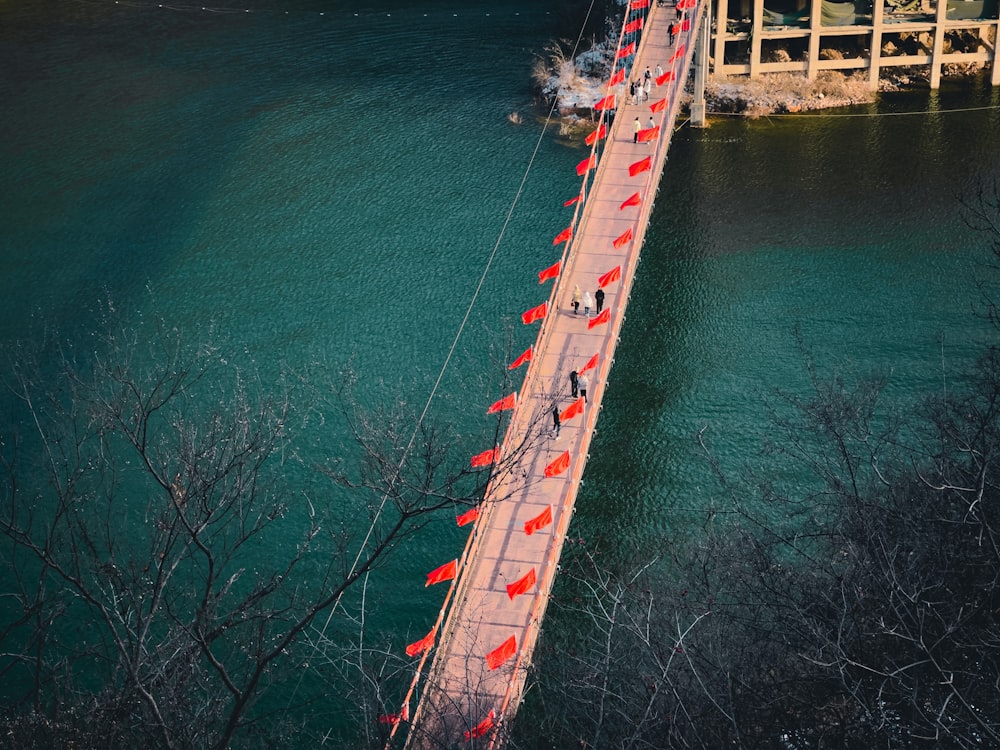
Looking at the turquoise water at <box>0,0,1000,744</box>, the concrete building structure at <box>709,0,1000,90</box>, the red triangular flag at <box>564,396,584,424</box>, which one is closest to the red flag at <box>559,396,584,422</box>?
the red triangular flag at <box>564,396,584,424</box>

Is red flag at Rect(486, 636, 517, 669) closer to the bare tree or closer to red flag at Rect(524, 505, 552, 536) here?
the bare tree

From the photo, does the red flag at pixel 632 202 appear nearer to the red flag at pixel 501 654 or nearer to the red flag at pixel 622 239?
the red flag at pixel 622 239

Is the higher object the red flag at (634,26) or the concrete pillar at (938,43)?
the red flag at (634,26)

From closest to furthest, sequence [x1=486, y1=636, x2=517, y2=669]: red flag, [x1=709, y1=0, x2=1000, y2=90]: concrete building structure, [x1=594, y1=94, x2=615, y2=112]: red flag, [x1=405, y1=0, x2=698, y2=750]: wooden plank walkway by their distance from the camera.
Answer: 1. [x1=405, y1=0, x2=698, y2=750]: wooden plank walkway
2. [x1=486, y1=636, x2=517, y2=669]: red flag
3. [x1=594, y1=94, x2=615, y2=112]: red flag
4. [x1=709, y1=0, x2=1000, y2=90]: concrete building structure

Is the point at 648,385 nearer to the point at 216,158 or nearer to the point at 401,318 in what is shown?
the point at 401,318

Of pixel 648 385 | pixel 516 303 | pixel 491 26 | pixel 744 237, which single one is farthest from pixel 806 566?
pixel 491 26

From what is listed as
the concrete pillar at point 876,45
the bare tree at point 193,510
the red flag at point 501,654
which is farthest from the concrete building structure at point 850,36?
the red flag at point 501,654
